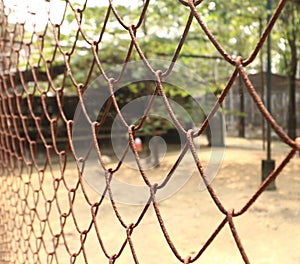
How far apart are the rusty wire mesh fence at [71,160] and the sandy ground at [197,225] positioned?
0.06 ft

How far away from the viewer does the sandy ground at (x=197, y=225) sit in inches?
75.5

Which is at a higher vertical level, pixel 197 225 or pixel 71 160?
pixel 197 225

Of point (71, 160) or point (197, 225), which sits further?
point (71, 160)

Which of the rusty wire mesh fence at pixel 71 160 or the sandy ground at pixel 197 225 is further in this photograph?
the sandy ground at pixel 197 225

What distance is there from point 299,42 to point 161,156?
7.31 feet

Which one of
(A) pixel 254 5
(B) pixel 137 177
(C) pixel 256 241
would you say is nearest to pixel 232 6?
(A) pixel 254 5

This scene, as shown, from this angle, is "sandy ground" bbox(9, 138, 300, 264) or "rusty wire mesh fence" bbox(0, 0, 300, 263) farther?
"sandy ground" bbox(9, 138, 300, 264)

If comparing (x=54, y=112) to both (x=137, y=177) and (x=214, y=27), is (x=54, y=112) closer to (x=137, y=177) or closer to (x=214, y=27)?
(x=137, y=177)

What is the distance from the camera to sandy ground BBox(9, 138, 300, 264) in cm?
192

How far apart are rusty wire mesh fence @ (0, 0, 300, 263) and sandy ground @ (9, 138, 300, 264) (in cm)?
2

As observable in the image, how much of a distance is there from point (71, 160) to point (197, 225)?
3.65 m

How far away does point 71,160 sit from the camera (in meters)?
5.84

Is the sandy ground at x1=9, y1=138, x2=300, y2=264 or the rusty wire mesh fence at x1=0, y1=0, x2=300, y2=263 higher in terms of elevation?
the rusty wire mesh fence at x1=0, y1=0, x2=300, y2=263

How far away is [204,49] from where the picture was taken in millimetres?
4477
